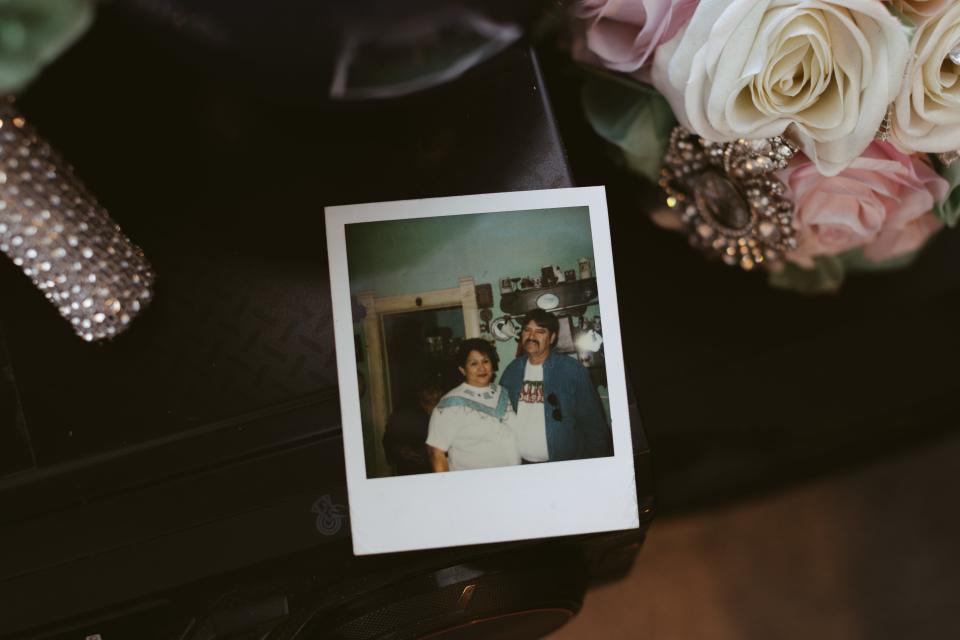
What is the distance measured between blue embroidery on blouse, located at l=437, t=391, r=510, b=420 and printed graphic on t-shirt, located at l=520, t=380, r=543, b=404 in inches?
0.6

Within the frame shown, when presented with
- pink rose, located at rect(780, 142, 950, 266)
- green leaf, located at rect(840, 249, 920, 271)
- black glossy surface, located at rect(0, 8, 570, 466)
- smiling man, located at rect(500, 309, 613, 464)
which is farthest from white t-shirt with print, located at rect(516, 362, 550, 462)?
green leaf, located at rect(840, 249, 920, 271)

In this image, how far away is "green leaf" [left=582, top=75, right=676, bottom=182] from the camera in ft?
2.07

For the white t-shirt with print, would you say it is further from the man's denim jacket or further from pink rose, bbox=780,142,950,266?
pink rose, bbox=780,142,950,266

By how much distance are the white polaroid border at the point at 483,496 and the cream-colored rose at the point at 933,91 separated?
0.80 feet

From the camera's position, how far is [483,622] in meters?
0.59

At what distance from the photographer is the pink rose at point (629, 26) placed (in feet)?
1.69

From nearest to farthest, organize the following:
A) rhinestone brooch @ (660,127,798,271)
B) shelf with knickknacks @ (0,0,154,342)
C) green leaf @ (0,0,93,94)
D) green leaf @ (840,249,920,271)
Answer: green leaf @ (0,0,93,94) < shelf with knickknacks @ (0,0,154,342) < rhinestone brooch @ (660,127,798,271) < green leaf @ (840,249,920,271)

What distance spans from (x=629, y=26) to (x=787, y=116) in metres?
0.15

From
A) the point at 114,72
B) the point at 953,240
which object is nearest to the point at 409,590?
the point at 114,72

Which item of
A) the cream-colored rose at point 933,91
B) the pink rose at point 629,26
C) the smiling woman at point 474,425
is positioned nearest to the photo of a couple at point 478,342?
the smiling woman at point 474,425

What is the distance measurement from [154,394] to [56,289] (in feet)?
0.34

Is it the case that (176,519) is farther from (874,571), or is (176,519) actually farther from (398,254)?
(874,571)

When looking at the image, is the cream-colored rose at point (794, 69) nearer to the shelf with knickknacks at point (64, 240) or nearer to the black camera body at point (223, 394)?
the black camera body at point (223, 394)

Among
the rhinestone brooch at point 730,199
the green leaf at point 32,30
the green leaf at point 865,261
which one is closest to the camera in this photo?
the green leaf at point 32,30
